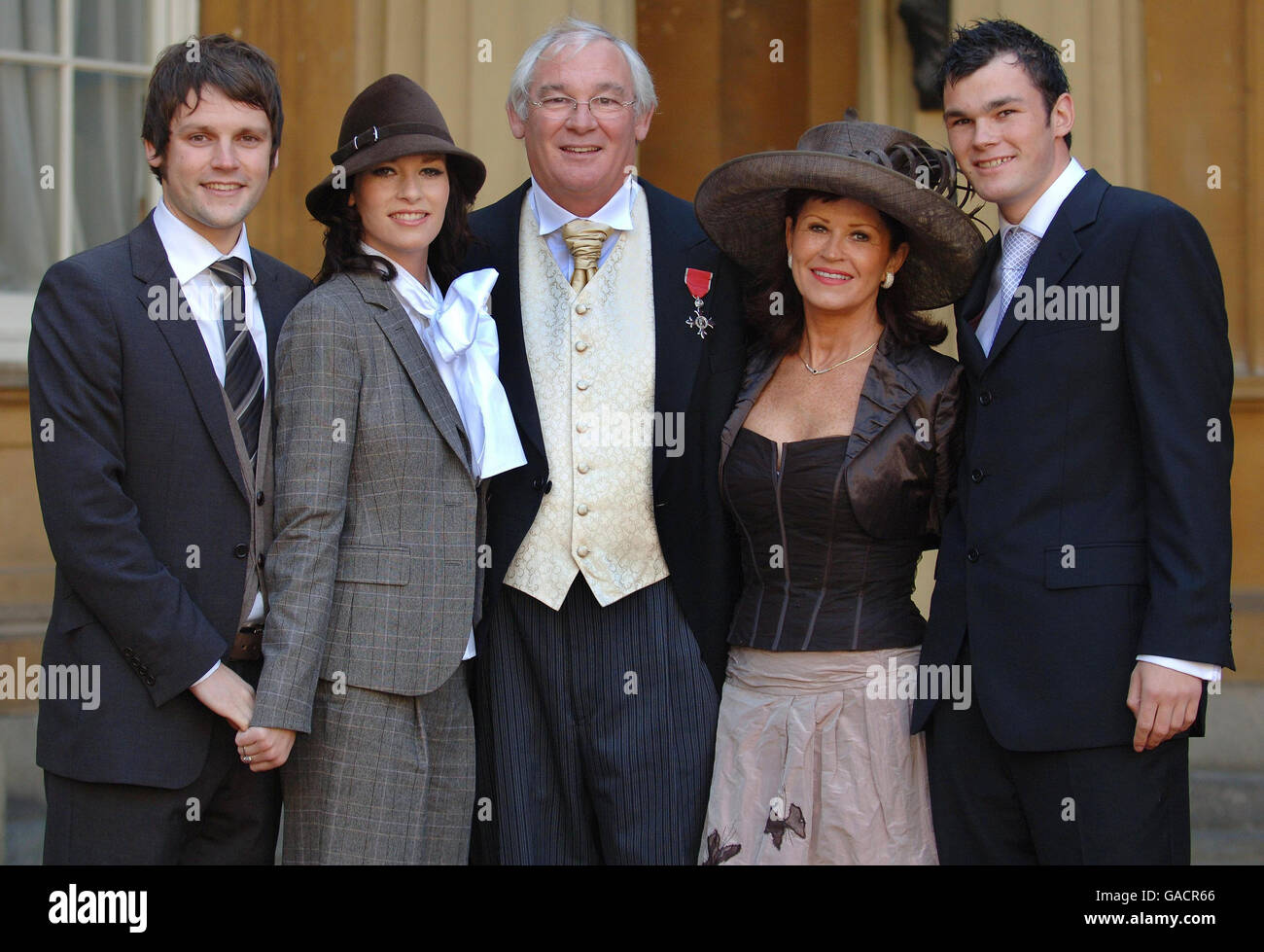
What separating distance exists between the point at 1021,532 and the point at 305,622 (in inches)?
51.8

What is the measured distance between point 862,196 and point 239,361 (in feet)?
4.06

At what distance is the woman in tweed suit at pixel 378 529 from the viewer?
101 inches

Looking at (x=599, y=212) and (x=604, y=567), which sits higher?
(x=599, y=212)

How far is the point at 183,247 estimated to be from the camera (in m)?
2.65

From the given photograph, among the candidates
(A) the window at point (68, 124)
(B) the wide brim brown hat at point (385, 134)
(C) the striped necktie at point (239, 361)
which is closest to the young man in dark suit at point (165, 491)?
(C) the striped necktie at point (239, 361)

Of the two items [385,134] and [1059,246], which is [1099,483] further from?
[385,134]

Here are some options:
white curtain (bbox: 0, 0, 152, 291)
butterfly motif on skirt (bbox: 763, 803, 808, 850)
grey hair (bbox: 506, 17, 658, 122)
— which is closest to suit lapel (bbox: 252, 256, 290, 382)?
grey hair (bbox: 506, 17, 658, 122)

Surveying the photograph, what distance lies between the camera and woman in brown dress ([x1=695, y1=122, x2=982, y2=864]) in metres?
2.71

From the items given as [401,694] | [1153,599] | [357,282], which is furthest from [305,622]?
[1153,599]

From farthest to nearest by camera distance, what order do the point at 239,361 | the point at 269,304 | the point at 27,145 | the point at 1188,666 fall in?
the point at 27,145
the point at 269,304
the point at 239,361
the point at 1188,666

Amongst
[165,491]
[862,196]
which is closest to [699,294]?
[862,196]

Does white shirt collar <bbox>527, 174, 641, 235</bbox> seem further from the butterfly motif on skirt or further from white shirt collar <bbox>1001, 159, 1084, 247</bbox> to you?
the butterfly motif on skirt

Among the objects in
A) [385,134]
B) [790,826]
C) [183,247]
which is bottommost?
[790,826]

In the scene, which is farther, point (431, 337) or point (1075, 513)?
point (431, 337)
